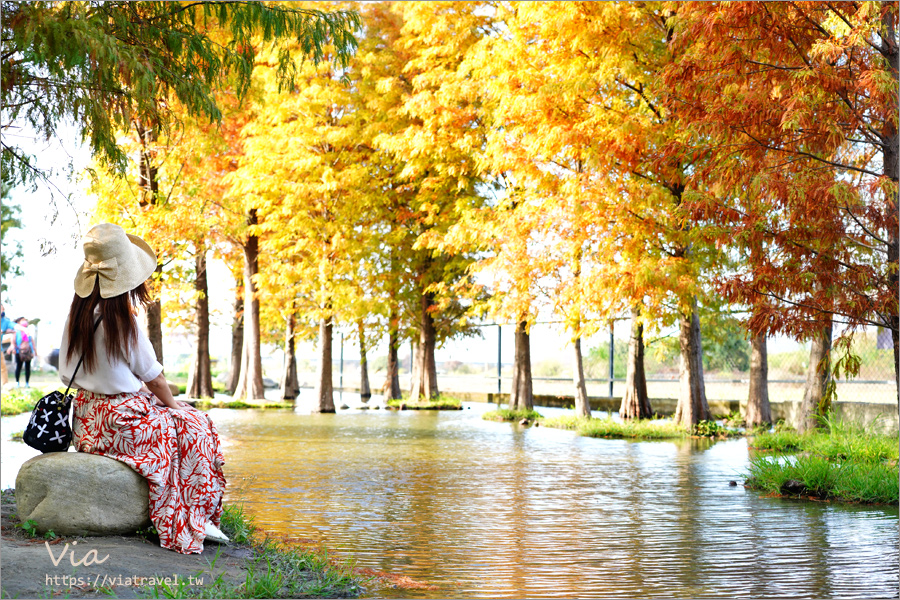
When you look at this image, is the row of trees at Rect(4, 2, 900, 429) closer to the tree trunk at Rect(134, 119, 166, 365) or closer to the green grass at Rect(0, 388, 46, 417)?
the tree trunk at Rect(134, 119, 166, 365)

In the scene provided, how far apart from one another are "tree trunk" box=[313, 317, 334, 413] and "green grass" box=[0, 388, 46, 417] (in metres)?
6.40

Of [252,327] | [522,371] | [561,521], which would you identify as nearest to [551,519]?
[561,521]

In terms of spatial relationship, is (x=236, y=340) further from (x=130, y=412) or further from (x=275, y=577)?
(x=275, y=577)

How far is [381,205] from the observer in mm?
22500

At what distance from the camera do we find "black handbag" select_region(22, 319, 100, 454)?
5.14 metres

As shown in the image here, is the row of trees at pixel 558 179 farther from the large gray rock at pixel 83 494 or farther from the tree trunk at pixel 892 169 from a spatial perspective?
the large gray rock at pixel 83 494

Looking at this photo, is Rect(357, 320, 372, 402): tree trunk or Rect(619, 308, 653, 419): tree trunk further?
Rect(357, 320, 372, 402): tree trunk

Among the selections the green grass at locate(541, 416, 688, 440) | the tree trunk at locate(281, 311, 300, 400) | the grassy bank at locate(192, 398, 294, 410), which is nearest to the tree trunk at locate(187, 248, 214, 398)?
the grassy bank at locate(192, 398, 294, 410)

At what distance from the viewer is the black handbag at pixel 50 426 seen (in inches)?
202

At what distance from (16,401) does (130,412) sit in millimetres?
14269

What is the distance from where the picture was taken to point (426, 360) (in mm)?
24719

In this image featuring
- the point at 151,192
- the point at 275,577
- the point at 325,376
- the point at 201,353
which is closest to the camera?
the point at 275,577

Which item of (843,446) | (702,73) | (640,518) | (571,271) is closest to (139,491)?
(640,518)

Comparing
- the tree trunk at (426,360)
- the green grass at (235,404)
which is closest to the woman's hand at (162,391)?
the green grass at (235,404)
